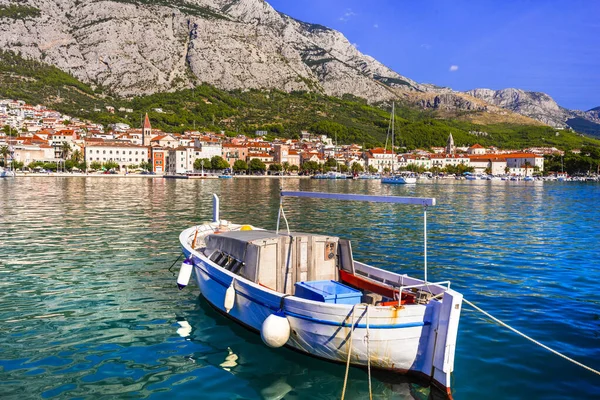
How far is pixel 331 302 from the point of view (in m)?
9.20

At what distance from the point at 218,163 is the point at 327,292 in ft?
460

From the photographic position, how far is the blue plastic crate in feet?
30.6

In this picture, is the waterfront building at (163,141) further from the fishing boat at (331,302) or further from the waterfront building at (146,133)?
the fishing boat at (331,302)

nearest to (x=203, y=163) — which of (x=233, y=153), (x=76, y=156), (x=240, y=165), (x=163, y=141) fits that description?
(x=240, y=165)

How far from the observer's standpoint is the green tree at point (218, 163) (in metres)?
146

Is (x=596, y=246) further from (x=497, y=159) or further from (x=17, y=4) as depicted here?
(x=17, y=4)

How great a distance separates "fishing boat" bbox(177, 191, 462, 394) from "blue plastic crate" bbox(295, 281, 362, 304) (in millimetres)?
21

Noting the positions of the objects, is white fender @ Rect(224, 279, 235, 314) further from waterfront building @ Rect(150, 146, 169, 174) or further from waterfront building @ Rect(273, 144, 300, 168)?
waterfront building @ Rect(273, 144, 300, 168)

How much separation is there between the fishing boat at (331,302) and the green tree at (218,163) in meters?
135

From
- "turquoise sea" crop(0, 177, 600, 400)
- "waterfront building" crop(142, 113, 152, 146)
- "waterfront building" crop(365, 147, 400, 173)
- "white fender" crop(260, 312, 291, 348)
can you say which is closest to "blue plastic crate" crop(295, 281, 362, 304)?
"white fender" crop(260, 312, 291, 348)

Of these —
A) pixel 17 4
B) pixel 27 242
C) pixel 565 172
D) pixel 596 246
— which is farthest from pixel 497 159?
pixel 17 4

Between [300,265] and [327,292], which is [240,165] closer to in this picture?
[300,265]

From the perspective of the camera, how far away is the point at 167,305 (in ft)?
43.7

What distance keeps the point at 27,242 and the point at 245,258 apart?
17.2 meters
